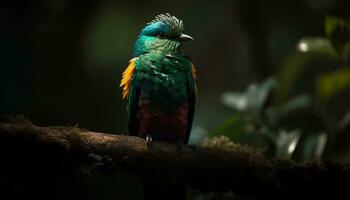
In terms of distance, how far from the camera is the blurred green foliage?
421 centimetres

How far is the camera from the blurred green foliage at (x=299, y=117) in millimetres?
4207

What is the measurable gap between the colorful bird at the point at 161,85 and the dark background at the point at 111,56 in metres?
0.78

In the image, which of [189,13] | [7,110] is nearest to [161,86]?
[7,110]

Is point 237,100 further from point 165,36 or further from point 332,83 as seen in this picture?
point 165,36

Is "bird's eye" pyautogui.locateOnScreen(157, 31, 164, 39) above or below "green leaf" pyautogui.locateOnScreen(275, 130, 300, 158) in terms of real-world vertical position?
above

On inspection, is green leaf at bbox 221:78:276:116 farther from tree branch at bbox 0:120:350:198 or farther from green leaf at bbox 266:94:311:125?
tree branch at bbox 0:120:350:198

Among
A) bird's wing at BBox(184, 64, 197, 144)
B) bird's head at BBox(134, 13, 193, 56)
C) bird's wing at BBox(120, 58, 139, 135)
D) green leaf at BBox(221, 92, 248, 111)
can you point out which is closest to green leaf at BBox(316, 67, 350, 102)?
green leaf at BBox(221, 92, 248, 111)

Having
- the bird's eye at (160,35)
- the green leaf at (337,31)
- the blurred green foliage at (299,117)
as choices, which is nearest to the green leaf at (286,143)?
the blurred green foliage at (299,117)

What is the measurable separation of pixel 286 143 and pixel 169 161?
1543 mm

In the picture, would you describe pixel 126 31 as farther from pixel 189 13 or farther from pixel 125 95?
pixel 125 95

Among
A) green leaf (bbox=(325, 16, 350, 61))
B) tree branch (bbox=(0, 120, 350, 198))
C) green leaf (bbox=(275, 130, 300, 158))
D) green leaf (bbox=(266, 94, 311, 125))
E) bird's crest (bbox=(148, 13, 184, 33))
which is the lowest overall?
tree branch (bbox=(0, 120, 350, 198))

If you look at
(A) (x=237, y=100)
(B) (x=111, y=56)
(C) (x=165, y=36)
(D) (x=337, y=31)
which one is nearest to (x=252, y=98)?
(A) (x=237, y=100)

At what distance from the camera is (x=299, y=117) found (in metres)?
5.00

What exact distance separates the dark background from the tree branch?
4.10ft
